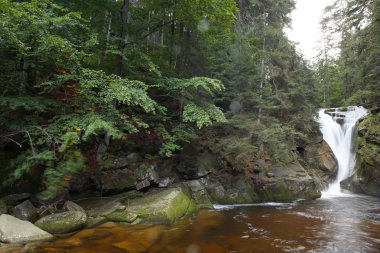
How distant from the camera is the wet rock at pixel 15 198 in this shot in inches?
307

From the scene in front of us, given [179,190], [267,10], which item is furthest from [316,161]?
[179,190]

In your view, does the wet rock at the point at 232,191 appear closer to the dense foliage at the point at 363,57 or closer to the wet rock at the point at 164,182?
the wet rock at the point at 164,182

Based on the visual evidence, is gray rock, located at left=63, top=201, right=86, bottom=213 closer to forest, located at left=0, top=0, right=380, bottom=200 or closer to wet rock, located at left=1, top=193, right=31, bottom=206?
forest, located at left=0, top=0, right=380, bottom=200

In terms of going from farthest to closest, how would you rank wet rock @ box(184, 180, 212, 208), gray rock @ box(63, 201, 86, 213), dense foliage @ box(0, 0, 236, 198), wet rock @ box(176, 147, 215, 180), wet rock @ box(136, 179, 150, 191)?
wet rock @ box(176, 147, 215, 180), wet rock @ box(184, 180, 212, 208), wet rock @ box(136, 179, 150, 191), gray rock @ box(63, 201, 86, 213), dense foliage @ box(0, 0, 236, 198)

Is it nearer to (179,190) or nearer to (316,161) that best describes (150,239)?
(179,190)

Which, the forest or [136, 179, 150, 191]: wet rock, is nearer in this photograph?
the forest

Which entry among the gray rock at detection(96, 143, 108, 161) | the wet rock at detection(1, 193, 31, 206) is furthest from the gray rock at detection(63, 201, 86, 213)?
the gray rock at detection(96, 143, 108, 161)

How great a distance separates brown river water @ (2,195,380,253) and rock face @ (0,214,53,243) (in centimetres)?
33

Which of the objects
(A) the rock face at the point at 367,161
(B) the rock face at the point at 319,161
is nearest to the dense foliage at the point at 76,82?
(B) the rock face at the point at 319,161

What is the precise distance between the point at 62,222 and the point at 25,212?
39.9 inches

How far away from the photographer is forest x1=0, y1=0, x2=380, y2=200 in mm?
7301

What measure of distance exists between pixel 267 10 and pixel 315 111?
6.88 metres

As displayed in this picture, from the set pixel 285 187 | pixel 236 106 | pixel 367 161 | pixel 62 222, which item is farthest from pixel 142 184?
pixel 367 161

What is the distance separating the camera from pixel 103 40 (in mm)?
9805
